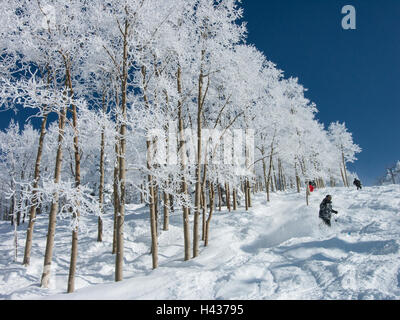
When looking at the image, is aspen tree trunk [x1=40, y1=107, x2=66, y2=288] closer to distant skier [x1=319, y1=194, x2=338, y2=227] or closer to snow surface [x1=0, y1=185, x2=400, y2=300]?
snow surface [x1=0, y1=185, x2=400, y2=300]

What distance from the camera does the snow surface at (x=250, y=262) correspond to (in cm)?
476

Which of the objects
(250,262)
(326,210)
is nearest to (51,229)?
(250,262)

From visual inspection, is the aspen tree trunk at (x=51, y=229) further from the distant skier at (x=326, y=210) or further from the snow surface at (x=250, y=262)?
the distant skier at (x=326, y=210)

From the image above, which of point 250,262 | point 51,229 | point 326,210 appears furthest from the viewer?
point 326,210

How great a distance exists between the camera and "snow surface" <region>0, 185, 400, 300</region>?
476 cm

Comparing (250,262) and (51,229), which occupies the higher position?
(51,229)

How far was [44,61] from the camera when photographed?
30.7 ft

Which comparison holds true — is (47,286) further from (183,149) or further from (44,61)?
(44,61)

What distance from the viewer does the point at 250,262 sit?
22.0 feet

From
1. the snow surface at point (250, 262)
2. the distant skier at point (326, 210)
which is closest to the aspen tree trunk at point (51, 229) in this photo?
the snow surface at point (250, 262)

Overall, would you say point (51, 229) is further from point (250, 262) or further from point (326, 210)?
point (326, 210)
